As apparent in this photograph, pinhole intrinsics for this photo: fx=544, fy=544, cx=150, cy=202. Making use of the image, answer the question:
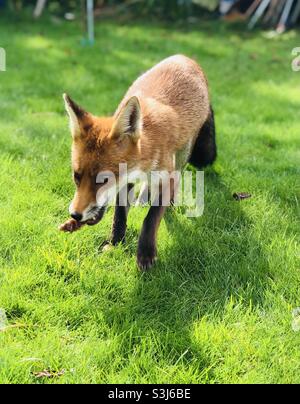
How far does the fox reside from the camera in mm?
3238

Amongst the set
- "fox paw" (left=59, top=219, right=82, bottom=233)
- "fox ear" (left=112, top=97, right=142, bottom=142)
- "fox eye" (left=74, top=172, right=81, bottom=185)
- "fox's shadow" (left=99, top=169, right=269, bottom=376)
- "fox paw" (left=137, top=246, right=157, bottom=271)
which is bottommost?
"fox's shadow" (left=99, top=169, right=269, bottom=376)

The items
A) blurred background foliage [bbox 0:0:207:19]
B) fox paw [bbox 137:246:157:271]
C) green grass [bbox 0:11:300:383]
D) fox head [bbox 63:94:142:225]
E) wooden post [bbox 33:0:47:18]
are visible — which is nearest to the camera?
green grass [bbox 0:11:300:383]

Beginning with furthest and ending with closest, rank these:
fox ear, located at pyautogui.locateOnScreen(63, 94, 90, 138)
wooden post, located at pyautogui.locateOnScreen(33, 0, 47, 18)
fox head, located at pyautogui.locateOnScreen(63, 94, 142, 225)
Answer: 1. wooden post, located at pyautogui.locateOnScreen(33, 0, 47, 18)
2. fox ear, located at pyautogui.locateOnScreen(63, 94, 90, 138)
3. fox head, located at pyautogui.locateOnScreen(63, 94, 142, 225)

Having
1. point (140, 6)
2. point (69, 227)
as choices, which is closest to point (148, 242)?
point (69, 227)

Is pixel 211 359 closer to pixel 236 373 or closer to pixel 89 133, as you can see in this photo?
pixel 236 373

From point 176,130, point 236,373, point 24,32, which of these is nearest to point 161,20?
point 24,32

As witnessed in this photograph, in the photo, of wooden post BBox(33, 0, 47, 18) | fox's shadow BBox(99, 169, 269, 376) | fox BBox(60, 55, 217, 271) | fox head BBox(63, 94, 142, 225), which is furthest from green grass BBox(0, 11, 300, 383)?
wooden post BBox(33, 0, 47, 18)

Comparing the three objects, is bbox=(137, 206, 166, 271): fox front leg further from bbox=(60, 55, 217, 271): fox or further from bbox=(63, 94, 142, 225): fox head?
bbox=(63, 94, 142, 225): fox head

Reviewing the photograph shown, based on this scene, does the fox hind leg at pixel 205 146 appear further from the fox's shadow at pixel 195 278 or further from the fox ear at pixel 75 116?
the fox ear at pixel 75 116

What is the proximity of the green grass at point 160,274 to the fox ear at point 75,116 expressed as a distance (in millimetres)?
869

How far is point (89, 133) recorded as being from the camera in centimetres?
335

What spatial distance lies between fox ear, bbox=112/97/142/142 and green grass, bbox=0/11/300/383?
891 mm

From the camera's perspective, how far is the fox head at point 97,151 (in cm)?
319

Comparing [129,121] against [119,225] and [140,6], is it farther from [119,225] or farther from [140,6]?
[140,6]
